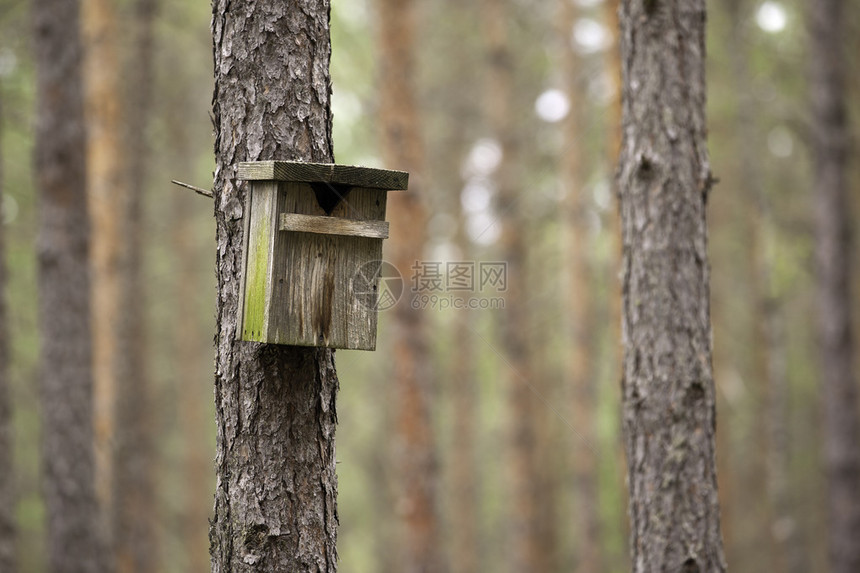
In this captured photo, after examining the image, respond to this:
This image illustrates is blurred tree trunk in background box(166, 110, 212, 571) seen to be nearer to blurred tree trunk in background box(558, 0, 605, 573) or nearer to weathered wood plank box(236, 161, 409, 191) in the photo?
blurred tree trunk in background box(558, 0, 605, 573)

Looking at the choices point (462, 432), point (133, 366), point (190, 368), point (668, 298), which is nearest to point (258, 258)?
point (668, 298)

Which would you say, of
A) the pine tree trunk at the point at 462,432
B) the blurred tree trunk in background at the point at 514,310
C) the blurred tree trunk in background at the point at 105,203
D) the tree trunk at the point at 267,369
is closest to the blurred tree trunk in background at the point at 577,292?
the blurred tree trunk in background at the point at 514,310

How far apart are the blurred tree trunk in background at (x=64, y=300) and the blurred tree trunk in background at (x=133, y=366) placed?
6.51ft

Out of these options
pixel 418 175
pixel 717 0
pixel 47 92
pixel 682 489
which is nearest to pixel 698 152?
pixel 682 489

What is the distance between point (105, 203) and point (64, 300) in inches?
115

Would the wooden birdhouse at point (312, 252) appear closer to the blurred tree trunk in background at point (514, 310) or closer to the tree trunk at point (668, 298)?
the tree trunk at point (668, 298)

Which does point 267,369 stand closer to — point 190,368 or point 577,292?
point 577,292

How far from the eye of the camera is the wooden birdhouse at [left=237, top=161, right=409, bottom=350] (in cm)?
231

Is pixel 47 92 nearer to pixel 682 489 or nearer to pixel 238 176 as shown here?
pixel 238 176

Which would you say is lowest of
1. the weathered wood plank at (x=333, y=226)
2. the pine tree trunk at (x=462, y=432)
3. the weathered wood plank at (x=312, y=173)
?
the pine tree trunk at (x=462, y=432)

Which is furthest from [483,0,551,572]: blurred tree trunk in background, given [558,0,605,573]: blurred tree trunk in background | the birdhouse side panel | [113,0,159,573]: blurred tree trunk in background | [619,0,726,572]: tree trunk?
the birdhouse side panel

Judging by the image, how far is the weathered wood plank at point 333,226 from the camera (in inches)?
91.6

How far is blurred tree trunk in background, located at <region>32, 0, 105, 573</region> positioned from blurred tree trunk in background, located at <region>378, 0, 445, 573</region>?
235 cm

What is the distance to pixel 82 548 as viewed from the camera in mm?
5133
